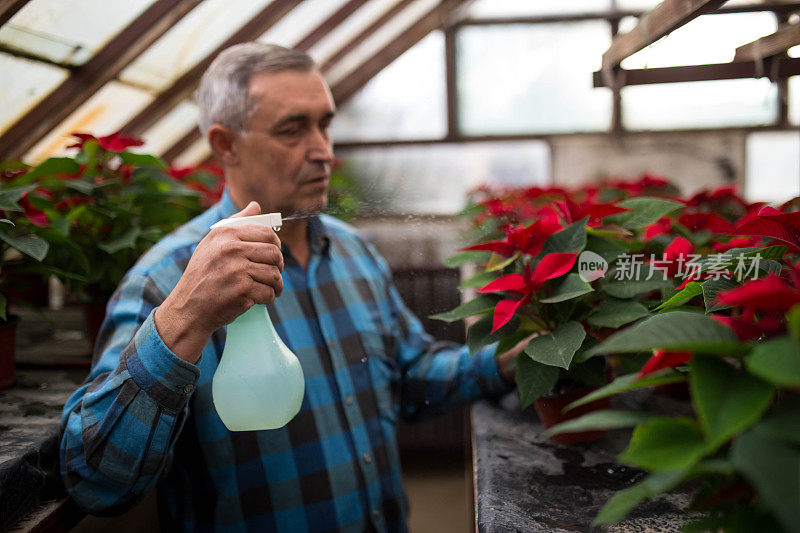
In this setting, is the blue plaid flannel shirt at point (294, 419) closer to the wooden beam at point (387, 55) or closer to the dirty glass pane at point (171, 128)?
the dirty glass pane at point (171, 128)

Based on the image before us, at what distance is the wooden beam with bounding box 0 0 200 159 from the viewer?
203 centimetres

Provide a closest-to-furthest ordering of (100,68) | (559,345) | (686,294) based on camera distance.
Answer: (686,294)
(559,345)
(100,68)

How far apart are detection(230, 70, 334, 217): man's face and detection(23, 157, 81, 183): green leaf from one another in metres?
0.38

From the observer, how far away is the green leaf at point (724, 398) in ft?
1.12

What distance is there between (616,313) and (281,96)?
719mm

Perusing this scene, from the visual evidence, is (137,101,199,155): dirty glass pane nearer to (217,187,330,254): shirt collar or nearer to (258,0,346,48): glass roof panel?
(258,0,346,48): glass roof panel

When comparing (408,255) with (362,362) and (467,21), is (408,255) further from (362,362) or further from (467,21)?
(467,21)

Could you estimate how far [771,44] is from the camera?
2.75 ft

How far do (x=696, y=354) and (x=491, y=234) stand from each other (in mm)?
1063

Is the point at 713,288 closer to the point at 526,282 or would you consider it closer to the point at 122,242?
the point at 526,282

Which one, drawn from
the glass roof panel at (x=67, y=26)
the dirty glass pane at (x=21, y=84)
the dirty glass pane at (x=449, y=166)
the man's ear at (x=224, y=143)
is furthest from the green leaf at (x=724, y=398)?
the dirty glass pane at (x=449, y=166)

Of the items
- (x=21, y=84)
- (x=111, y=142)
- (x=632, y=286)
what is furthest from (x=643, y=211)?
(x=21, y=84)

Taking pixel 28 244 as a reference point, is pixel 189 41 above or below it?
above

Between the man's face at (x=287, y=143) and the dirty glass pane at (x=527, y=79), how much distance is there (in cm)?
401
